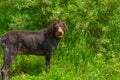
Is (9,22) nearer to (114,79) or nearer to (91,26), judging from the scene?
(91,26)

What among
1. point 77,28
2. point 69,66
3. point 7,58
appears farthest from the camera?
point 77,28

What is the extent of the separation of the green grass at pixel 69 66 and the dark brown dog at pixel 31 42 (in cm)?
36

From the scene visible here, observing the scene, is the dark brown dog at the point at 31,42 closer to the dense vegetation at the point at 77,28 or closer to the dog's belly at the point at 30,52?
the dog's belly at the point at 30,52

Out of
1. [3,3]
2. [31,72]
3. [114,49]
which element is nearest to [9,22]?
[3,3]

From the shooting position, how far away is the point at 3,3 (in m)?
9.74

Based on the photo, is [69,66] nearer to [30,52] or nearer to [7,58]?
[30,52]

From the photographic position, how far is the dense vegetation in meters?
8.45

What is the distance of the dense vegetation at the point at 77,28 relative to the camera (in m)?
8.45

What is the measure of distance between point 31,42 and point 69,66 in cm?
124

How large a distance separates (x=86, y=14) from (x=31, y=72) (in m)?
2.33

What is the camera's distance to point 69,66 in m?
8.41

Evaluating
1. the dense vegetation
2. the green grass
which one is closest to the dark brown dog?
the green grass

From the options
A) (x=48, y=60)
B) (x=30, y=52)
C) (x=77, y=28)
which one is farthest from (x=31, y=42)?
(x=77, y=28)

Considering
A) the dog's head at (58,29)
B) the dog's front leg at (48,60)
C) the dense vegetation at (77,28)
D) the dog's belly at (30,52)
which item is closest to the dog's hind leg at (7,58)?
the dog's belly at (30,52)
